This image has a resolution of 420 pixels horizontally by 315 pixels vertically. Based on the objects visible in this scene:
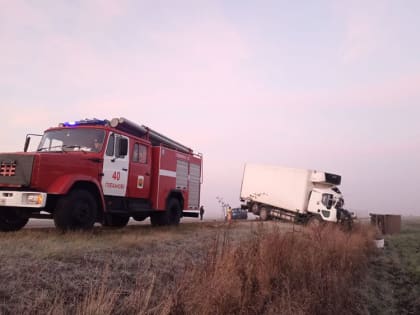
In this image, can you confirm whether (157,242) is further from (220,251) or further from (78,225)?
(220,251)

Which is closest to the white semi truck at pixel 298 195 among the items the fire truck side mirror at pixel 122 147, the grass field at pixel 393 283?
the grass field at pixel 393 283

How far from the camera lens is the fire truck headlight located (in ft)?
23.6

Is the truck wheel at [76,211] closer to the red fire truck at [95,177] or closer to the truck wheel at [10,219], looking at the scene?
the red fire truck at [95,177]

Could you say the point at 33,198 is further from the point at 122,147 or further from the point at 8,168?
the point at 122,147

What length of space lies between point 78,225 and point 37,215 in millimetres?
889

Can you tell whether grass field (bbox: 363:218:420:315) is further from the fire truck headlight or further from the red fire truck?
the fire truck headlight

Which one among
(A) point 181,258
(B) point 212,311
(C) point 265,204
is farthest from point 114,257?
(C) point 265,204

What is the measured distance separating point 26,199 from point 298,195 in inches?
726

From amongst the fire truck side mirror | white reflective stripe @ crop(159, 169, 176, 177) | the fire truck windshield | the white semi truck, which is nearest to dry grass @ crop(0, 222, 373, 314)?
the fire truck windshield

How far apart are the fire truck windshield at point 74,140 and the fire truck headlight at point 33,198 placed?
180cm

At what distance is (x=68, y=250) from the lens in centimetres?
562

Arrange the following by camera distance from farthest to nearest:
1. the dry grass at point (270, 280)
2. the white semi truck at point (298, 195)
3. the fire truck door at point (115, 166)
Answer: the white semi truck at point (298, 195) < the fire truck door at point (115, 166) < the dry grass at point (270, 280)

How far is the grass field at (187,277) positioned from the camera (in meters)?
4.05

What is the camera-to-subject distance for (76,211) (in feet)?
25.3
